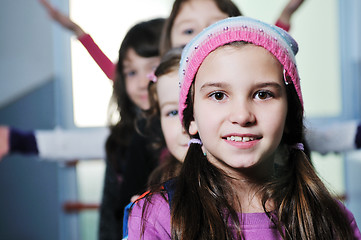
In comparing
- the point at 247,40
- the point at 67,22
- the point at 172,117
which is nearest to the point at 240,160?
the point at 247,40

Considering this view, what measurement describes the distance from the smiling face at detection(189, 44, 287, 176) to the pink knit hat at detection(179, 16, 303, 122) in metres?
0.01

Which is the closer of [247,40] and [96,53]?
[247,40]

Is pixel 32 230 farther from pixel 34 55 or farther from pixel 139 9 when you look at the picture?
pixel 139 9

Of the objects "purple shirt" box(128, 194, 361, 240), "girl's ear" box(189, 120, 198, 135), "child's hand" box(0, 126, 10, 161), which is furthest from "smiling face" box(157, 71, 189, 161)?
"child's hand" box(0, 126, 10, 161)

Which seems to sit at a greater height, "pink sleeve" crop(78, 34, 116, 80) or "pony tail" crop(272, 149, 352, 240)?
"pink sleeve" crop(78, 34, 116, 80)

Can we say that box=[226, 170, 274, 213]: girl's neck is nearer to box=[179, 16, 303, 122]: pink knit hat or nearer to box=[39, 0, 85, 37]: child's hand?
box=[179, 16, 303, 122]: pink knit hat

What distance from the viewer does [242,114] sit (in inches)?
25.1

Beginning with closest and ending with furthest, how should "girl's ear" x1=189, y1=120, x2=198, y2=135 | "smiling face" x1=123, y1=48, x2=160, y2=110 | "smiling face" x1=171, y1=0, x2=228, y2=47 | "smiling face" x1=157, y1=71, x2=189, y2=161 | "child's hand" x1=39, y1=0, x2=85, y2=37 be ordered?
"girl's ear" x1=189, y1=120, x2=198, y2=135
"smiling face" x1=157, y1=71, x2=189, y2=161
"smiling face" x1=171, y1=0, x2=228, y2=47
"smiling face" x1=123, y1=48, x2=160, y2=110
"child's hand" x1=39, y1=0, x2=85, y2=37

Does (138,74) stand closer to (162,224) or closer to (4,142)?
(4,142)

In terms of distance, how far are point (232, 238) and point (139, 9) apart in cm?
183

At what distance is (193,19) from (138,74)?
26cm

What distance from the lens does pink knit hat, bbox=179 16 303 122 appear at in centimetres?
69

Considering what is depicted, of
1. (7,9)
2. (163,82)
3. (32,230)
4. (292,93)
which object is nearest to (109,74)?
(163,82)

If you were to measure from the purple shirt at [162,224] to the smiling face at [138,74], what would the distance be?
1.99 feet
